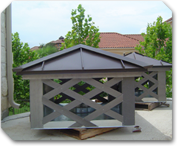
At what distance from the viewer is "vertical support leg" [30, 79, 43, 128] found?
15.8ft

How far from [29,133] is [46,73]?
1.89 meters

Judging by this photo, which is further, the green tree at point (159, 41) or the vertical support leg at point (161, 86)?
the green tree at point (159, 41)

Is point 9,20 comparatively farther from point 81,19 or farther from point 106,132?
point 81,19

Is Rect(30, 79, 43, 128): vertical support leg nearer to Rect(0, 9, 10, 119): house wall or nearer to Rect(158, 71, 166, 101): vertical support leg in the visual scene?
Rect(0, 9, 10, 119): house wall

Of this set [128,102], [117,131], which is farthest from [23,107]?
[128,102]

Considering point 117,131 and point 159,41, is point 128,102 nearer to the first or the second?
point 117,131

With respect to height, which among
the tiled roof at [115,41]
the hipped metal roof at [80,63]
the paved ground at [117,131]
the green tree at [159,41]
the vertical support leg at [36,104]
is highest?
the tiled roof at [115,41]

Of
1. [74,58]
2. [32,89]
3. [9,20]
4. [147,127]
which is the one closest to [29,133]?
[32,89]

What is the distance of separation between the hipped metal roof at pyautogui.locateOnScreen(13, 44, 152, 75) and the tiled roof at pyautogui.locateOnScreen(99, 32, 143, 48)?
56.7 feet

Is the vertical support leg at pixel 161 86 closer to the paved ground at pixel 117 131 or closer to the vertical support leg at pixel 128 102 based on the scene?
the paved ground at pixel 117 131

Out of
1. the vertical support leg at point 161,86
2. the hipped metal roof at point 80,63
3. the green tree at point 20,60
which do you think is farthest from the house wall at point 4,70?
the vertical support leg at point 161,86

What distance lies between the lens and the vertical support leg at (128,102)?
16.1 ft

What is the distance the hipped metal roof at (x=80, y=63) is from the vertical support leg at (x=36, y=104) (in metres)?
0.38

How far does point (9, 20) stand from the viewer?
7.02m
